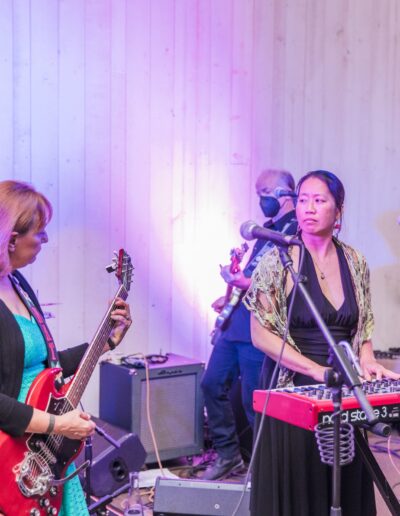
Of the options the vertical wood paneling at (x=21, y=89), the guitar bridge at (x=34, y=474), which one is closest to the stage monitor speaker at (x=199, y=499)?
the guitar bridge at (x=34, y=474)

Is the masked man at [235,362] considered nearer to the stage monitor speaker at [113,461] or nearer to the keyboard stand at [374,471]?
the stage monitor speaker at [113,461]

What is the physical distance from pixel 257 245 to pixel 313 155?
1538mm

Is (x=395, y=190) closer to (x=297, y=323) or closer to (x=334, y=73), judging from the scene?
(x=334, y=73)

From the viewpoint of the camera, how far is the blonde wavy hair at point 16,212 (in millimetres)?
2457

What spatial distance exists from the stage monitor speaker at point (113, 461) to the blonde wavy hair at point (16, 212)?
74.4 inches

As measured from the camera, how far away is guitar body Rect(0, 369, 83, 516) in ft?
7.71

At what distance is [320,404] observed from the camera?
2.32 metres

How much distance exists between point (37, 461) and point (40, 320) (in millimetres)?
465

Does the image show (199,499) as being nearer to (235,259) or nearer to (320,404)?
(320,404)

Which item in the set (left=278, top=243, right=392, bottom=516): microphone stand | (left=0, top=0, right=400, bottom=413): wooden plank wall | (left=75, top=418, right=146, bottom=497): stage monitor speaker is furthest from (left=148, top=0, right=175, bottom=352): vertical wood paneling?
(left=278, top=243, right=392, bottom=516): microphone stand

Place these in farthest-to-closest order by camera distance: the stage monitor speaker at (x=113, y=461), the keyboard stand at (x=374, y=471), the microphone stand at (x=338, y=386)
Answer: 1. the stage monitor speaker at (x=113, y=461)
2. the keyboard stand at (x=374, y=471)
3. the microphone stand at (x=338, y=386)

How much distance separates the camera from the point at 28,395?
2459mm

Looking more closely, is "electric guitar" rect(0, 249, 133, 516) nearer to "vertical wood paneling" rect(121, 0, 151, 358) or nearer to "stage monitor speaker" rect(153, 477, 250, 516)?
"stage monitor speaker" rect(153, 477, 250, 516)

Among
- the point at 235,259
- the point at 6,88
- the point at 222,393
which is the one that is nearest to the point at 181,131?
the point at 235,259
